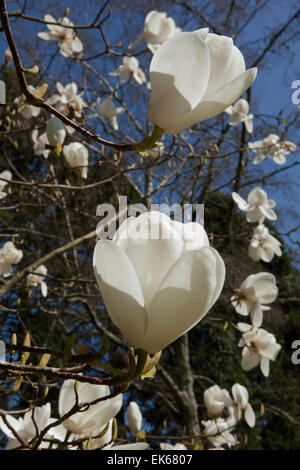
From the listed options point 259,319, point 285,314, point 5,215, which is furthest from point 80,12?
point 285,314

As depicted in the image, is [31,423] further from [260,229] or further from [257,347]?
[260,229]

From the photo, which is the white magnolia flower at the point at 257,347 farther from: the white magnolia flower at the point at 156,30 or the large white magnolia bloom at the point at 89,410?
the white magnolia flower at the point at 156,30

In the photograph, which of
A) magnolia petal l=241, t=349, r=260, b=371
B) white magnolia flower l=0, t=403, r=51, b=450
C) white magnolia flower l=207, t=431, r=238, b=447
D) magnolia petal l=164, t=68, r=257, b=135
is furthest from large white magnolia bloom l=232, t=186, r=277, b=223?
magnolia petal l=164, t=68, r=257, b=135

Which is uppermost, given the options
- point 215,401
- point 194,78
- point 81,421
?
point 194,78

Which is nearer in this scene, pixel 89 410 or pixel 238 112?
pixel 89 410

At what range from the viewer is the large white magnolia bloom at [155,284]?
30cm

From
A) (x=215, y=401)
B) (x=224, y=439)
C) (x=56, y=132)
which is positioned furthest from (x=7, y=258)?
(x=224, y=439)

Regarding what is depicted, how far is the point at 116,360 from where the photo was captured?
1.92 feet

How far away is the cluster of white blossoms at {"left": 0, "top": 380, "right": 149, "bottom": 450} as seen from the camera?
0.50 meters

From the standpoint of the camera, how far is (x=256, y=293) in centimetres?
133

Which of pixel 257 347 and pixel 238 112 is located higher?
pixel 238 112

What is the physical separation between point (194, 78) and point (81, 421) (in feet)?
1.37

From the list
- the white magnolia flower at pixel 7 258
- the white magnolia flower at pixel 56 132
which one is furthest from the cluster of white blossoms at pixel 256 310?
the white magnolia flower at pixel 7 258

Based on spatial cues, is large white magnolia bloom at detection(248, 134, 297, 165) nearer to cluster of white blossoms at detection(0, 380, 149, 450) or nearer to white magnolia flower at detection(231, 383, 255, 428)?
white magnolia flower at detection(231, 383, 255, 428)
